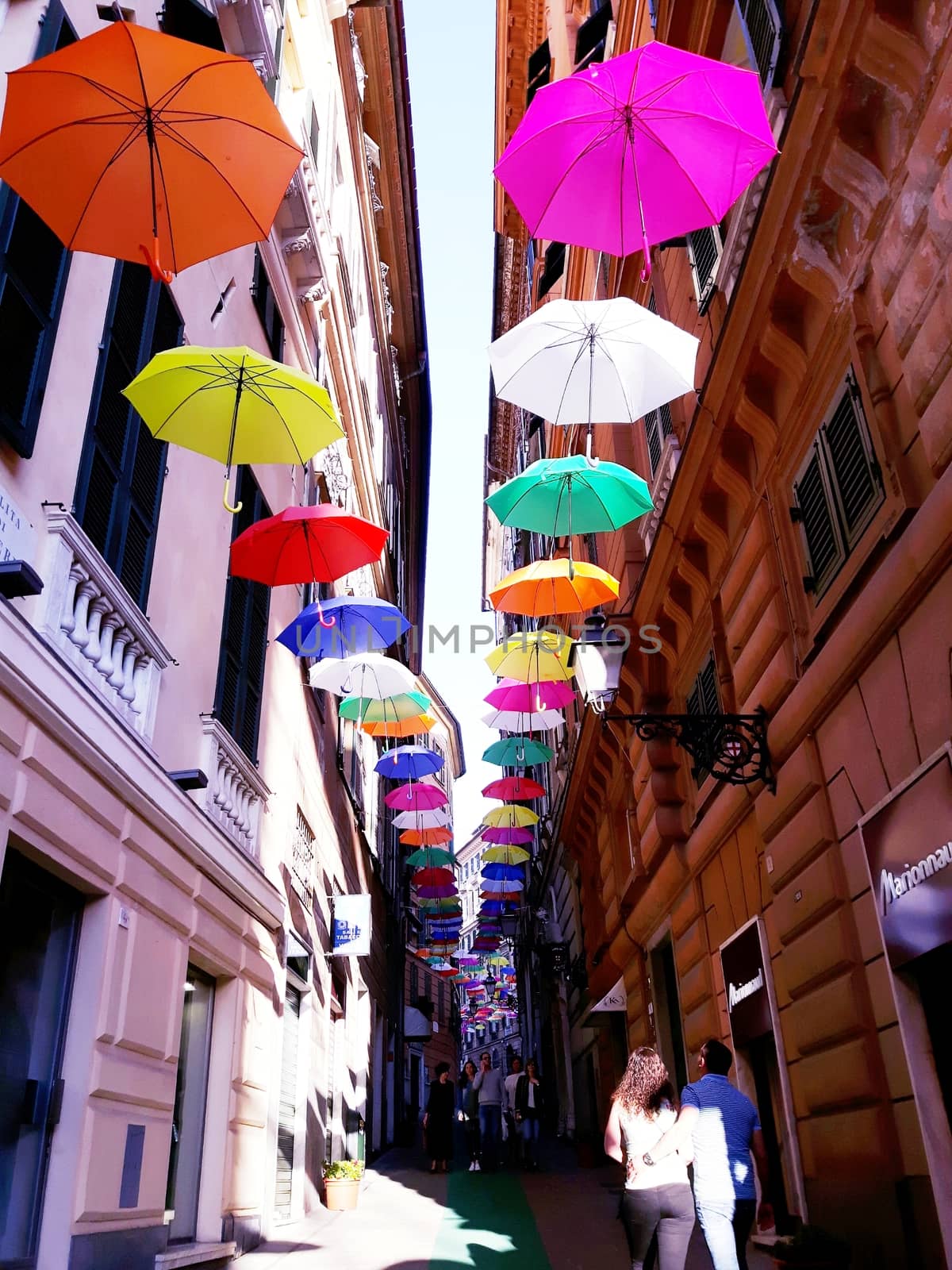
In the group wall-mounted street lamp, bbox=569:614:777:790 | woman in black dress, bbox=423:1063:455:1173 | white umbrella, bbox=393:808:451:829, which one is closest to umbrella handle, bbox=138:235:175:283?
wall-mounted street lamp, bbox=569:614:777:790

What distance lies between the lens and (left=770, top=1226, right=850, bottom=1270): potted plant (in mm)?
5238

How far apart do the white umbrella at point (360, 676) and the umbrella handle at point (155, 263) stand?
706 centimetres

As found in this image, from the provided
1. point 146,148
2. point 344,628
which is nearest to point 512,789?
point 344,628

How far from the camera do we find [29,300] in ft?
19.2

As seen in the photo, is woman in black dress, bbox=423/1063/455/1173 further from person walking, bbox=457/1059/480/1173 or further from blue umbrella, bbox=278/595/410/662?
blue umbrella, bbox=278/595/410/662

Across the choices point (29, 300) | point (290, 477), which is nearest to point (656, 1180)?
point (29, 300)

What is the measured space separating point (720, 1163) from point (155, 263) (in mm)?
5851

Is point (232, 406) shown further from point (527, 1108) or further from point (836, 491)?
point (527, 1108)

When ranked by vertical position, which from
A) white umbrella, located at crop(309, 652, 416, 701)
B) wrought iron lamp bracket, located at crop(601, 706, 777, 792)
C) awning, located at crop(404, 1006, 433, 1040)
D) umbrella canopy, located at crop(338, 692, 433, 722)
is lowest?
wrought iron lamp bracket, located at crop(601, 706, 777, 792)

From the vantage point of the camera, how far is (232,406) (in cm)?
758

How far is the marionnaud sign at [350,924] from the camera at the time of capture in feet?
50.1

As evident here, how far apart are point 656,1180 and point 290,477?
31.8ft

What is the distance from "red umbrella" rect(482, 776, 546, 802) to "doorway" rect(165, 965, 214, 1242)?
45.7 ft

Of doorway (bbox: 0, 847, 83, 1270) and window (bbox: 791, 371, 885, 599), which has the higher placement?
window (bbox: 791, 371, 885, 599)
